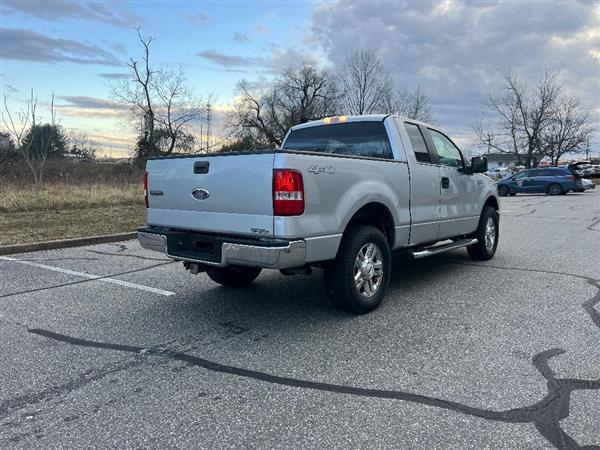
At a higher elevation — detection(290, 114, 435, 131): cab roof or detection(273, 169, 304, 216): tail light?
detection(290, 114, 435, 131): cab roof

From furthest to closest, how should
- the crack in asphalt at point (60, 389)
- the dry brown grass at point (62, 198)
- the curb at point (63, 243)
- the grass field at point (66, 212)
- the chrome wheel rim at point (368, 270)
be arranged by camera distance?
the dry brown grass at point (62, 198) < the grass field at point (66, 212) < the curb at point (63, 243) < the chrome wheel rim at point (368, 270) < the crack in asphalt at point (60, 389)

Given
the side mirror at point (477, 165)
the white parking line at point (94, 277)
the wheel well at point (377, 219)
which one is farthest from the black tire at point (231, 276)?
the side mirror at point (477, 165)

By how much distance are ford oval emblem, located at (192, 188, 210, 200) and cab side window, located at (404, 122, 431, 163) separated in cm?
260

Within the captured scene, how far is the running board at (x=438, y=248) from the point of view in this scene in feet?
19.3

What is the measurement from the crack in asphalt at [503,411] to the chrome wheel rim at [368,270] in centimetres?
157

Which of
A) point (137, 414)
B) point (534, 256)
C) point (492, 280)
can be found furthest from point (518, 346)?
point (534, 256)

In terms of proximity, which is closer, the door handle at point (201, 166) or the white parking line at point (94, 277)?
the door handle at point (201, 166)

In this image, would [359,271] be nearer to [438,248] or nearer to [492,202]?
[438,248]

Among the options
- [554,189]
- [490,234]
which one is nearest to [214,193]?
[490,234]

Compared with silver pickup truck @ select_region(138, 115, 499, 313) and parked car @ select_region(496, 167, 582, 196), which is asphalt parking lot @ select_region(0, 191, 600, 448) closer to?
silver pickup truck @ select_region(138, 115, 499, 313)

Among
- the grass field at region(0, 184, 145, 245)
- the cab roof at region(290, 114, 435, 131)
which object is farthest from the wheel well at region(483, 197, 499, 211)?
the grass field at region(0, 184, 145, 245)

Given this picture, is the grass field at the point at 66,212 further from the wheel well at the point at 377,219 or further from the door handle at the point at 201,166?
the wheel well at the point at 377,219

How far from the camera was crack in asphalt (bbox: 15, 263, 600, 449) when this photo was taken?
2.96m

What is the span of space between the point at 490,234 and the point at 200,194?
5271 mm
